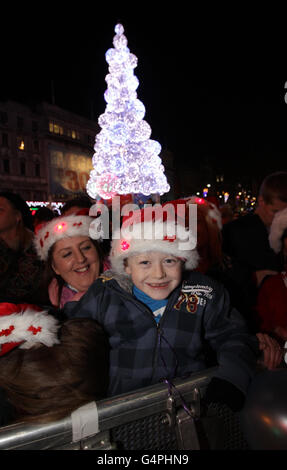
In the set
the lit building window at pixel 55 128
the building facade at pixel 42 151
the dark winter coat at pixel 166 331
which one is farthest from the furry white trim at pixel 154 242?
the lit building window at pixel 55 128

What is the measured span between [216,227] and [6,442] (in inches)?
85.6

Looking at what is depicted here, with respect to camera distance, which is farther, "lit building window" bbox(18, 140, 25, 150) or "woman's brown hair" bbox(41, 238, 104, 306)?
"lit building window" bbox(18, 140, 25, 150)

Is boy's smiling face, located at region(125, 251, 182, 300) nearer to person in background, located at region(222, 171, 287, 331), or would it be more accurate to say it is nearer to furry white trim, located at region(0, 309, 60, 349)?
furry white trim, located at region(0, 309, 60, 349)

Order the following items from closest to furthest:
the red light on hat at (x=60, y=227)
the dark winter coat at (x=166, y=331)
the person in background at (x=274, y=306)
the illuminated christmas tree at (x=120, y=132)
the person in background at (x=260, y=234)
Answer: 1. the dark winter coat at (x=166, y=331)
2. the person in background at (x=274, y=306)
3. the red light on hat at (x=60, y=227)
4. the person in background at (x=260, y=234)
5. the illuminated christmas tree at (x=120, y=132)

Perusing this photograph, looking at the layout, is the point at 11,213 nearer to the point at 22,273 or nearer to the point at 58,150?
the point at 22,273

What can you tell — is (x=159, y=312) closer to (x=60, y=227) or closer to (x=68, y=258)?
(x=68, y=258)

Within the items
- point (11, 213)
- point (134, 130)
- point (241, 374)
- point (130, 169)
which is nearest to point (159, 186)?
point (130, 169)

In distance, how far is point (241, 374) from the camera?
1515 mm

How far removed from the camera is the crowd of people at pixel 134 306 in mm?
1342

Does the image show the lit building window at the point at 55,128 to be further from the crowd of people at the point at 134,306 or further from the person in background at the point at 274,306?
the person in background at the point at 274,306

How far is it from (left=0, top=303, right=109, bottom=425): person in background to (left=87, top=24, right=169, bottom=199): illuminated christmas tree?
1297cm

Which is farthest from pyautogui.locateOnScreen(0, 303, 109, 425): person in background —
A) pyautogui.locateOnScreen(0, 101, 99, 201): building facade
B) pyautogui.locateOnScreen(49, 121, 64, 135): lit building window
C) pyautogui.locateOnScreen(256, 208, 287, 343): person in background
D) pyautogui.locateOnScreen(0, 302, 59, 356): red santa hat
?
pyautogui.locateOnScreen(49, 121, 64, 135): lit building window

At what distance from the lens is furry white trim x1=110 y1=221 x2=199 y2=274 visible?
6.68ft

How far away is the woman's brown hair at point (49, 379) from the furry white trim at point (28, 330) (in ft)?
0.11
